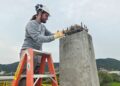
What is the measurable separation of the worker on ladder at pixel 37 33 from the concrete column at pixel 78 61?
83 centimetres

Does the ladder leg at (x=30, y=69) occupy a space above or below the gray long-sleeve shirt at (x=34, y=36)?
below

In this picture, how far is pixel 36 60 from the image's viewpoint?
3596 millimetres

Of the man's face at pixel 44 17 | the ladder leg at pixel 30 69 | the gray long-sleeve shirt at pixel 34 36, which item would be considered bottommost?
the ladder leg at pixel 30 69

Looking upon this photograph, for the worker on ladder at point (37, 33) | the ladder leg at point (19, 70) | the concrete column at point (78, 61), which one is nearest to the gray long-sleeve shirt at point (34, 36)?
the worker on ladder at point (37, 33)

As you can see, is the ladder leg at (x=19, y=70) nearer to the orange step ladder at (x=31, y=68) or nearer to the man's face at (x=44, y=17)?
the orange step ladder at (x=31, y=68)

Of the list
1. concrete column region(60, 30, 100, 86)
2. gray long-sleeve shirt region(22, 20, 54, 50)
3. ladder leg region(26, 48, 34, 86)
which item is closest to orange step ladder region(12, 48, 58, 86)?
ladder leg region(26, 48, 34, 86)

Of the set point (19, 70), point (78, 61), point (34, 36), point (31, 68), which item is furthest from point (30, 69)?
point (78, 61)

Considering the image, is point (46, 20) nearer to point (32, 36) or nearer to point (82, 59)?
point (32, 36)

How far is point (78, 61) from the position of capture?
436 cm

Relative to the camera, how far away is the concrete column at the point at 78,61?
4.28 meters

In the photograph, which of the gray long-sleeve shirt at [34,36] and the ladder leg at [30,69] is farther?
the gray long-sleeve shirt at [34,36]

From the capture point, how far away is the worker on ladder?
3486 millimetres

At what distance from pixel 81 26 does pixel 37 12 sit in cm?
104

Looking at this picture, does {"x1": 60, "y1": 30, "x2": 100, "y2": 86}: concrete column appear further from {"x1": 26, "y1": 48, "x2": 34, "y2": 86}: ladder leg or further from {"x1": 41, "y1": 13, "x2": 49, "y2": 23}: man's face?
{"x1": 26, "y1": 48, "x2": 34, "y2": 86}: ladder leg
